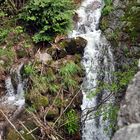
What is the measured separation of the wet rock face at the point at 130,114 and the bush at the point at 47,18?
6472 mm

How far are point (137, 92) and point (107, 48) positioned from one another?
608 centimetres

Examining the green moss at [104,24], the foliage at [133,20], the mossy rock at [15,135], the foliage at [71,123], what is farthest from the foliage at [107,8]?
the mossy rock at [15,135]

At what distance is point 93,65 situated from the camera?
9.45 meters

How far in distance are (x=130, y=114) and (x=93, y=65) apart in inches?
230

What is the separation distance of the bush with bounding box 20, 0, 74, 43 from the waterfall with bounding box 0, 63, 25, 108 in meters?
1.21

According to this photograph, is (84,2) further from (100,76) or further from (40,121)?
(40,121)

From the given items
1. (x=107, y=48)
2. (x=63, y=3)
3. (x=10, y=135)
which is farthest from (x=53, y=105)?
(x=63, y=3)

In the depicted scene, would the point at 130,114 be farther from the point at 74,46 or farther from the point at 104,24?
the point at 104,24

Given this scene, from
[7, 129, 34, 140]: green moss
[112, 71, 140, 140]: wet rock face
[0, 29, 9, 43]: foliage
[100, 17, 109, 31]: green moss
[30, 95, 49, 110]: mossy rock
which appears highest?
[112, 71, 140, 140]: wet rock face

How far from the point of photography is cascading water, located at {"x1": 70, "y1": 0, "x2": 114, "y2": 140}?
8.31 meters

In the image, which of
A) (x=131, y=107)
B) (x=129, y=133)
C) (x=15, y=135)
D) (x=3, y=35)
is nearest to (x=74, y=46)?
(x=3, y=35)

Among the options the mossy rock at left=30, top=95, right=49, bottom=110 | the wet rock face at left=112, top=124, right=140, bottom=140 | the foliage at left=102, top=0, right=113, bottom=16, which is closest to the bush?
the foliage at left=102, top=0, right=113, bottom=16

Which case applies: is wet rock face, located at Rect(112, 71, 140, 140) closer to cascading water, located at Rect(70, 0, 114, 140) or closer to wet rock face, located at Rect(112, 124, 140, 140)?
wet rock face, located at Rect(112, 124, 140, 140)

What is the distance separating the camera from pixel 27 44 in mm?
10172
